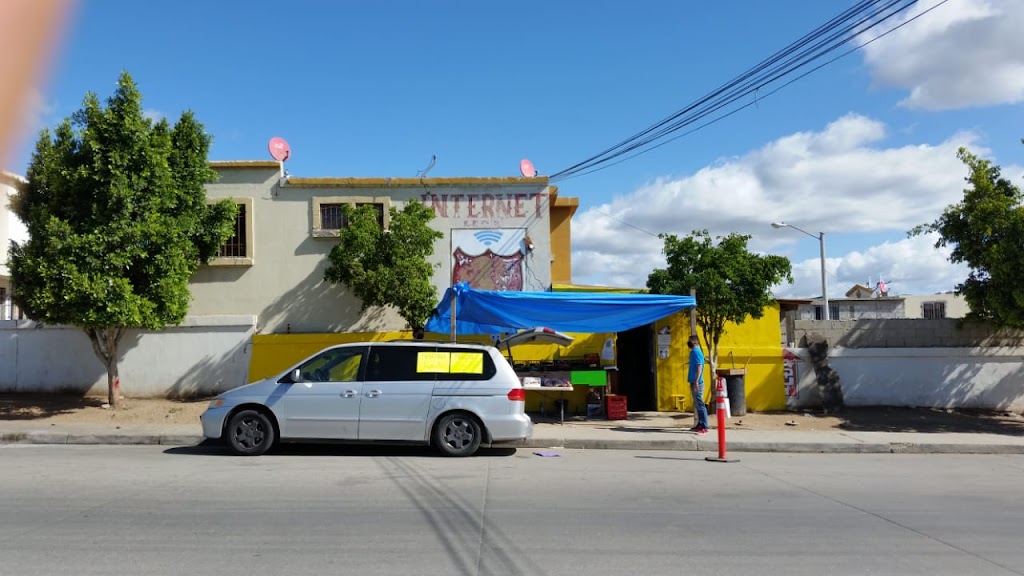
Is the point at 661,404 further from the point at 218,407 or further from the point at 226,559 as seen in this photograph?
the point at 226,559

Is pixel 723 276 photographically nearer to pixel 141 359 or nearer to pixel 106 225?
pixel 106 225

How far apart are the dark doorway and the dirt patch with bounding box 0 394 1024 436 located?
1.09 metres

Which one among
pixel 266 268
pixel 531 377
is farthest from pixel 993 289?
pixel 266 268

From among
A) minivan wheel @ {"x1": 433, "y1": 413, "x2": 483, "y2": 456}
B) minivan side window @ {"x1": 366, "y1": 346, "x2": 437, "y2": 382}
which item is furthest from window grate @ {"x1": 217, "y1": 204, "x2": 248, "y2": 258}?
minivan wheel @ {"x1": 433, "y1": 413, "x2": 483, "y2": 456}

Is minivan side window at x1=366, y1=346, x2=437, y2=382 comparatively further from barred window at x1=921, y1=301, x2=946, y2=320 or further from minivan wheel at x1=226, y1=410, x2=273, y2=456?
barred window at x1=921, y1=301, x2=946, y2=320

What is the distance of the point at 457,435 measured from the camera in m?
10.7

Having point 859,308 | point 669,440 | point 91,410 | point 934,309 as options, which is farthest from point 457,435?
point 934,309

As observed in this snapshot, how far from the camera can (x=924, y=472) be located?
10.1m

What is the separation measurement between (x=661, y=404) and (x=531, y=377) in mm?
3723

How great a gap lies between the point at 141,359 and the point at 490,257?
8432 millimetres

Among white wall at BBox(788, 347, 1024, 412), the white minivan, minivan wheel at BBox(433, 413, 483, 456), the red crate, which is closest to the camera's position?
the white minivan

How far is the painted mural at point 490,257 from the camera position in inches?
708

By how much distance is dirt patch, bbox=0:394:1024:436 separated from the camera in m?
14.1

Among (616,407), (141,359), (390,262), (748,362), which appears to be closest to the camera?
(616,407)
